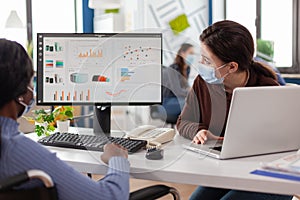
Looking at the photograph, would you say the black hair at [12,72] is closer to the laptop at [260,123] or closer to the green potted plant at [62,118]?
the laptop at [260,123]

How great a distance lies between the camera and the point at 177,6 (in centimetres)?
620

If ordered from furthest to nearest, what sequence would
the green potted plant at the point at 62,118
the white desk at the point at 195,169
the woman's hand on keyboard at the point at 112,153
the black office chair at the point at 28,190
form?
the green potted plant at the point at 62,118, the woman's hand on keyboard at the point at 112,153, the white desk at the point at 195,169, the black office chair at the point at 28,190

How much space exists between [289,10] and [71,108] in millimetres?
3839

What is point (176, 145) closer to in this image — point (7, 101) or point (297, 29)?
point (7, 101)

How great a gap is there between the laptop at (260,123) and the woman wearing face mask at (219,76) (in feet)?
0.91

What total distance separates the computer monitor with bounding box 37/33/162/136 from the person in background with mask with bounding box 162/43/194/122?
2248 millimetres

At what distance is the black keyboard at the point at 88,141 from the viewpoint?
1.75 meters

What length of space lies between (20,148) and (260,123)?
83 centimetres

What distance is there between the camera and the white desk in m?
1.36

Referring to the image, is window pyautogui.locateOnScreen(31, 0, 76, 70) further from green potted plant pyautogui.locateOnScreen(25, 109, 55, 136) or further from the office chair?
the office chair

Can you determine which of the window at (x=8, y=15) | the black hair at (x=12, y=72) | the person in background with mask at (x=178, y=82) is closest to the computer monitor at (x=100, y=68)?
the black hair at (x=12, y=72)

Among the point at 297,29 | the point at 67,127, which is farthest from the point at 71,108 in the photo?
the point at 297,29

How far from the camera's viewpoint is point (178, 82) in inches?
192

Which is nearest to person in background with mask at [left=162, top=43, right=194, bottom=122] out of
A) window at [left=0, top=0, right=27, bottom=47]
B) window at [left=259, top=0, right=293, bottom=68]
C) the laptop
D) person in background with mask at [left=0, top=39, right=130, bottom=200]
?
window at [left=259, top=0, right=293, bottom=68]
